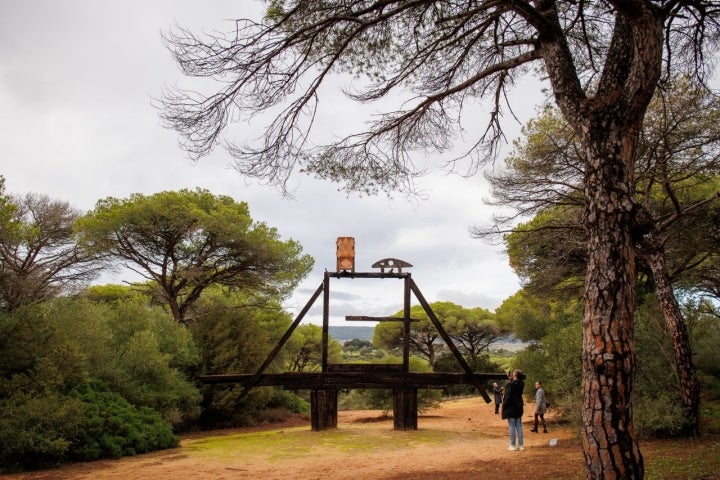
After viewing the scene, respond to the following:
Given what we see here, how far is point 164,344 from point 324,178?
34.5 ft

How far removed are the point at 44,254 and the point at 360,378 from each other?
17.8 m

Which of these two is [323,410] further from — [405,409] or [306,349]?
[306,349]

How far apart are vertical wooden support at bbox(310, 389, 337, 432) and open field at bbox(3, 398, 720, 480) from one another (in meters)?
0.34

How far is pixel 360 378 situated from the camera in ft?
45.6

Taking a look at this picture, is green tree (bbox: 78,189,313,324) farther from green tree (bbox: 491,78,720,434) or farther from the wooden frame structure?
green tree (bbox: 491,78,720,434)

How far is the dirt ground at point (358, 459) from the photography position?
801 centimetres

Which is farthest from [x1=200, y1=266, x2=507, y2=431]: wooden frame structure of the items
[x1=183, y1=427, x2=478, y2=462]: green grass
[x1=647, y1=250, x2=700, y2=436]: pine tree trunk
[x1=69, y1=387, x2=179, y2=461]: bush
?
[x1=647, y1=250, x2=700, y2=436]: pine tree trunk

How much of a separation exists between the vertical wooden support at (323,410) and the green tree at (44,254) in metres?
10.5

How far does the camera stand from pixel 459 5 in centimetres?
620

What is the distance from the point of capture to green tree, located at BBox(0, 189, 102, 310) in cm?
2045

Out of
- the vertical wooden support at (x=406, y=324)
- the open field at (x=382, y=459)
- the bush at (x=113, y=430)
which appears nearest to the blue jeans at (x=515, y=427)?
the open field at (x=382, y=459)

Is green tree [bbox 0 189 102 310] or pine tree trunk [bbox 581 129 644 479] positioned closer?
pine tree trunk [bbox 581 129 644 479]

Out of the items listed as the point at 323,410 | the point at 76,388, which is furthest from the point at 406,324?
the point at 76,388

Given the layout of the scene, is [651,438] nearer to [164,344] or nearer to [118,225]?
[164,344]
